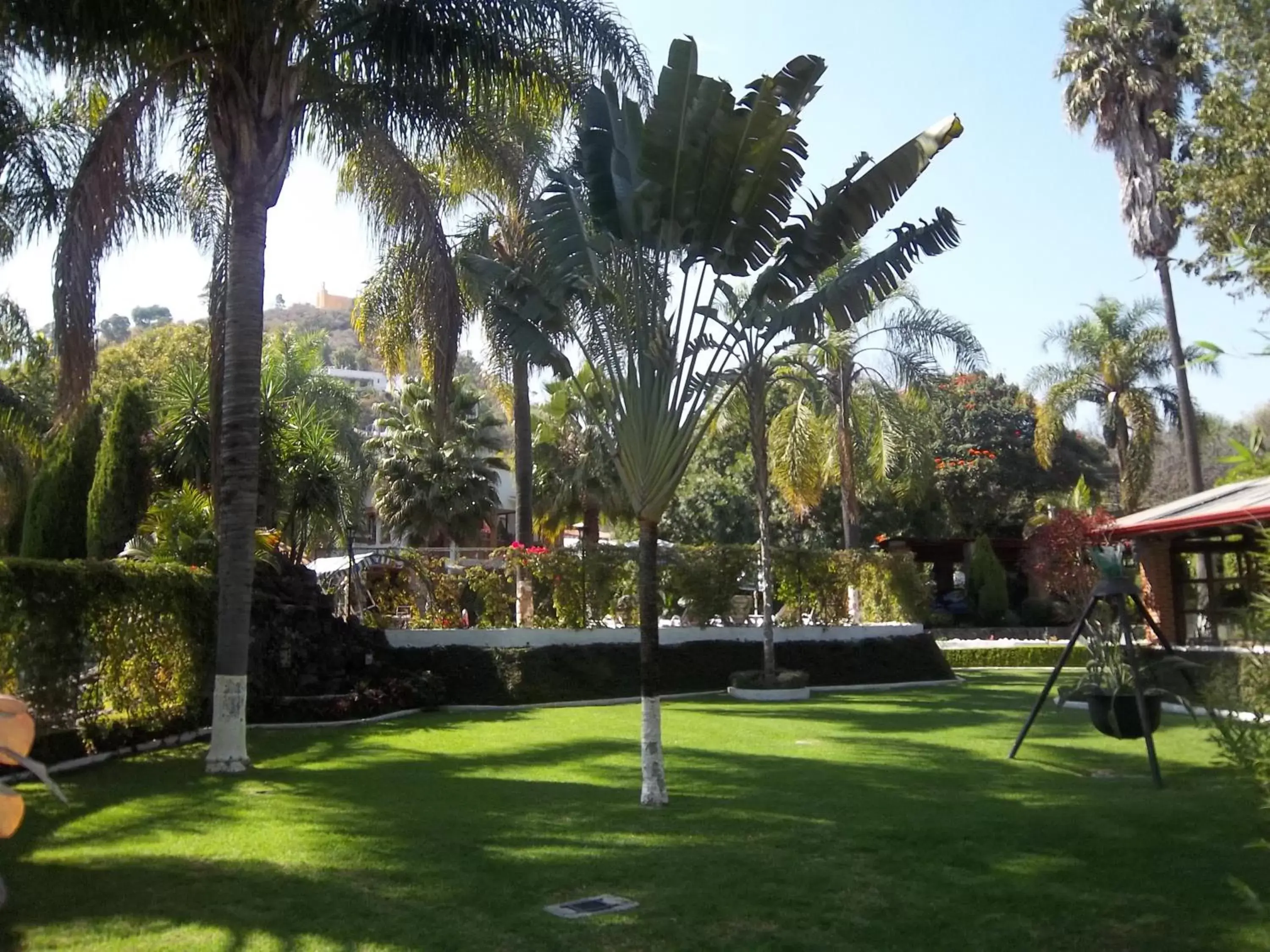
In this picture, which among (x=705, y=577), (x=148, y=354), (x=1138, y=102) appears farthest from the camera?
(x=148, y=354)

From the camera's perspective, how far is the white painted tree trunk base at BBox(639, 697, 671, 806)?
9961 millimetres

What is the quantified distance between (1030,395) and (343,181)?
31.2 metres

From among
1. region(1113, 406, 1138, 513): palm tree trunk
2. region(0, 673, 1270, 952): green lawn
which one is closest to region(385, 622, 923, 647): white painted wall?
region(0, 673, 1270, 952): green lawn

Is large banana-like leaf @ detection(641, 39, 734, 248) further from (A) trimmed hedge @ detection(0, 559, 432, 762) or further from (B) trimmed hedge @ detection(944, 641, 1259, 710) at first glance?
(A) trimmed hedge @ detection(0, 559, 432, 762)

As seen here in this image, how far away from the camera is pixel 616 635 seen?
886 inches

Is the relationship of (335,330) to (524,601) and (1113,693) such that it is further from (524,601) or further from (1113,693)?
(1113,693)

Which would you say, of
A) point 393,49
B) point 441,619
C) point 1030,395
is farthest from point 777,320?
point 1030,395

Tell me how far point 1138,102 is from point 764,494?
17.1m

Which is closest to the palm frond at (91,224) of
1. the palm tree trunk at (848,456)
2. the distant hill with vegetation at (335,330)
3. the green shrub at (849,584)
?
the green shrub at (849,584)

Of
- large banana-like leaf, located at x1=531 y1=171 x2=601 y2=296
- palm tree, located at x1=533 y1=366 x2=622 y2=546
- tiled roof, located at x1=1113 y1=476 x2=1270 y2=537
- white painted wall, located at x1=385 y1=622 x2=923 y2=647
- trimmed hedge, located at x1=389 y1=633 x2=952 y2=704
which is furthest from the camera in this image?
palm tree, located at x1=533 y1=366 x2=622 y2=546

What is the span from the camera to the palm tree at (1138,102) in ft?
97.4

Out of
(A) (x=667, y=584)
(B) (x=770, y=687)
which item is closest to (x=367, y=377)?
(A) (x=667, y=584)

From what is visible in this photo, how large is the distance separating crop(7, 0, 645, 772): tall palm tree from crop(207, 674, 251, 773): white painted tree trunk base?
0.02 meters

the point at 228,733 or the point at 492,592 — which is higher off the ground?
the point at 492,592
